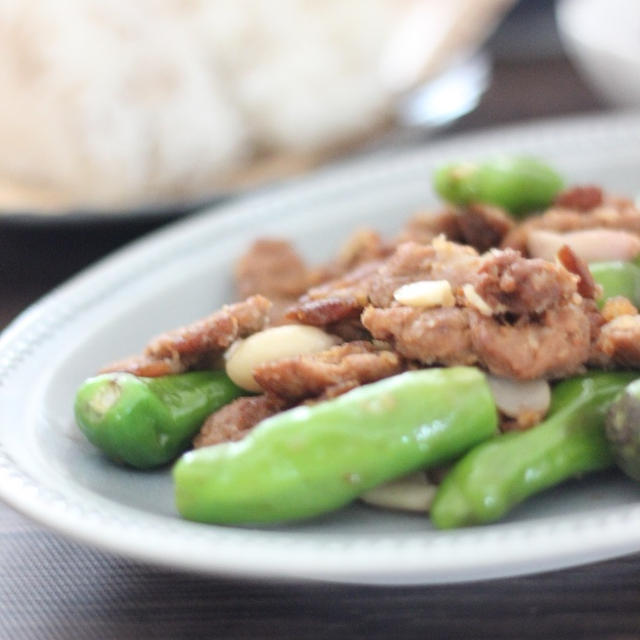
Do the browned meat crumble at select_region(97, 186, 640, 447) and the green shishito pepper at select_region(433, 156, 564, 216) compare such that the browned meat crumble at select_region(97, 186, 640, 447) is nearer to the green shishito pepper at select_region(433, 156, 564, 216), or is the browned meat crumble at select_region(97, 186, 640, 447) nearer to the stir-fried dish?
the stir-fried dish

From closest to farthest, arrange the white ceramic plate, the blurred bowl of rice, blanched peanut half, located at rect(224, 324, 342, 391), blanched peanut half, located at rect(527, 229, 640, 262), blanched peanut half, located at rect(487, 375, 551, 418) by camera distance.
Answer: the white ceramic plate → blanched peanut half, located at rect(487, 375, 551, 418) → blanched peanut half, located at rect(224, 324, 342, 391) → blanched peanut half, located at rect(527, 229, 640, 262) → the blurred bowl of rice

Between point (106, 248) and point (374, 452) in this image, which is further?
point (106, 248)

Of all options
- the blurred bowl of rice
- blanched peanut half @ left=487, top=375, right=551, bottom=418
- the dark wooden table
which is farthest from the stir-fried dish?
the blurred bowl of rice

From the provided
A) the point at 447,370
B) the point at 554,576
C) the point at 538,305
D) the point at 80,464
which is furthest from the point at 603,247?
the point at 80,464

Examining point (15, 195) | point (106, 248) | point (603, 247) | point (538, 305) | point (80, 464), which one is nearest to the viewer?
point (538, 305)

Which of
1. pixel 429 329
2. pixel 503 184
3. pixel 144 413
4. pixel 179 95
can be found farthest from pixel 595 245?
pixel 179 95

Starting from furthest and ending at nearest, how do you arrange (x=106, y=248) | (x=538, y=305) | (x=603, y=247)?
(x=106, y=248) < (x=603, y=247) < (x=538, y=305)

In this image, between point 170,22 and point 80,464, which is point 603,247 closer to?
point 80,464
